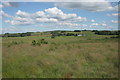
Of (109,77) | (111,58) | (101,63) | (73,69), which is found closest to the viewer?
(109,77)

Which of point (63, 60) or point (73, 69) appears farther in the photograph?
point (63, 60)

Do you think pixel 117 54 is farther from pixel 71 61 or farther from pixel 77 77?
pixel 77 77

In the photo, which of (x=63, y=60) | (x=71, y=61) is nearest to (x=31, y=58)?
(x=63, y=60)

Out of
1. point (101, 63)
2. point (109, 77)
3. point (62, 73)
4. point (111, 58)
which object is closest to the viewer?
point (109, 77)

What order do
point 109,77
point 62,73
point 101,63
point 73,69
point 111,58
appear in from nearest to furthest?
1. point 109,77
2. point 62,73
3. point 73,69
4. point 101,63
5. point 111,58

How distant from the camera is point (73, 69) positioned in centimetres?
526

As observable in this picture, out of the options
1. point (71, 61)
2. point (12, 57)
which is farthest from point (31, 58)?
point (71, 61)

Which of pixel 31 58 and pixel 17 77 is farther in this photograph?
pixel 31 58

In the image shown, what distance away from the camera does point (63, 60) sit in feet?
19.9

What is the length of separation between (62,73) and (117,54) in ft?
11.1

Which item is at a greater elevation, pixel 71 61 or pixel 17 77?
pixel 71 61

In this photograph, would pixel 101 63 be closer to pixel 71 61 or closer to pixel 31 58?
pixel 71 61

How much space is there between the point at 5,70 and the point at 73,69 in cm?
292

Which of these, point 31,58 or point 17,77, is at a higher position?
point 31,58
